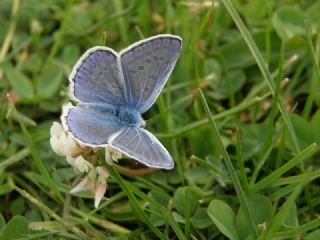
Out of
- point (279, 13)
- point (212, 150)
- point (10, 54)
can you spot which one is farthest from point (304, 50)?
point (10, 54)

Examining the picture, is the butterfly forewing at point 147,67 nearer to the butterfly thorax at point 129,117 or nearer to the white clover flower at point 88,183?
the butterfly thorax at point 129,117

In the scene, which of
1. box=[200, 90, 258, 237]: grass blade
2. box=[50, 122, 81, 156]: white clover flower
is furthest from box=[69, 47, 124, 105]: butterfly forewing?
box=[200, 90, 258, 237]: grass blade

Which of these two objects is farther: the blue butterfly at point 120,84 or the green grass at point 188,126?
the green grass at point 188,126

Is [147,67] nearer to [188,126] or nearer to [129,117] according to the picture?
[129,117]

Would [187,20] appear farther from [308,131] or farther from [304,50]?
[308,131]

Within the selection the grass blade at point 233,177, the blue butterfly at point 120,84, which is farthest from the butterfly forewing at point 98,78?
the grass blade at point 233,177

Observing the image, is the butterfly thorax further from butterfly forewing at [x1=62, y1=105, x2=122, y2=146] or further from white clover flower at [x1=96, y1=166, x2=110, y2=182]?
white clover flower at [x1=96, y1=166, x2=110, y2=182]
